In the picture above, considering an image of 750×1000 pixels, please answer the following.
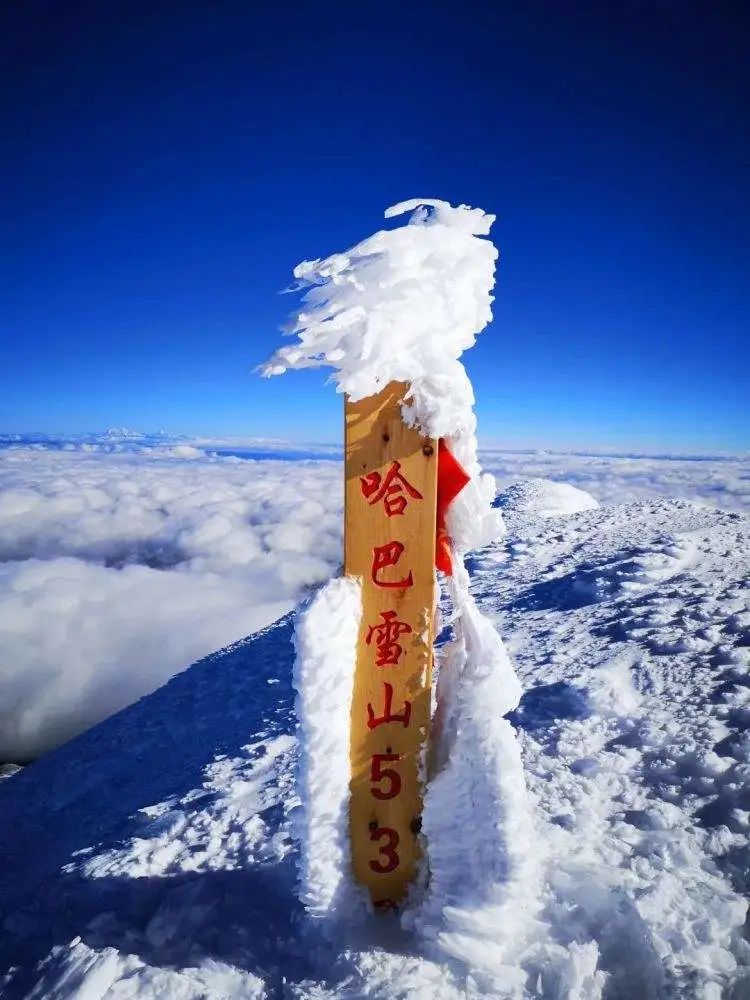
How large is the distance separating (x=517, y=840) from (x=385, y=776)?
60 centimetres

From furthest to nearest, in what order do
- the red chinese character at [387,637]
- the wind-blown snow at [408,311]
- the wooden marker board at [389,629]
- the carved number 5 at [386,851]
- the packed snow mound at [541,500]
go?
the packed snow mound at [541,500] < the carved number 5 at [386,851] < the red chinese character at [387,637] < the wooden marker board at [389,629] < the wind-blown snow at [408,311]

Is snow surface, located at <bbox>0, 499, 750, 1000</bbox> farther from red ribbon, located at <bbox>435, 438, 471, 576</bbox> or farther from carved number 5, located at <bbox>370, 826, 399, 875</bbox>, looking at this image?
red ribbon, located at <bbox>435, 438, 471, 576</bbox>

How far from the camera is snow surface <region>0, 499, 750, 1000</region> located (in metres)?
2.08

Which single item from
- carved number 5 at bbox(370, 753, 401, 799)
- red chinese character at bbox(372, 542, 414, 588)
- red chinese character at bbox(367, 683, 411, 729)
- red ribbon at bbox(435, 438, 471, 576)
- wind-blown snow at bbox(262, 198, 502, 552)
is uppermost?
wind-blown snow at bbox(262, 198, 502, 552)

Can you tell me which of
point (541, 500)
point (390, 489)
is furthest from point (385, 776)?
point (541, 500)

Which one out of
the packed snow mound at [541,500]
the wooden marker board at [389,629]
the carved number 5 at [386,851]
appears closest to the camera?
the wooden marker board at [389,629]

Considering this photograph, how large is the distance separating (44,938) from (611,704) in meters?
3.85

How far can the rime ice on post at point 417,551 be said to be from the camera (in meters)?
1.87

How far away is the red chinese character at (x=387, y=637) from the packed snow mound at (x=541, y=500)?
316 inches

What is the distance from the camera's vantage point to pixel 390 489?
2031 millimetres

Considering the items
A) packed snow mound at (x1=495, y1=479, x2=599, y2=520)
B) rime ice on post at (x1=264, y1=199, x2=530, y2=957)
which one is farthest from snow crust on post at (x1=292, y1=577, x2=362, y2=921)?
packed snow mound at (x1=495, y1=479, x2=599, y2=520)

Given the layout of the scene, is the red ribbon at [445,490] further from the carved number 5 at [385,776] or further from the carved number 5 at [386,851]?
the carved number 5 at [386,851]

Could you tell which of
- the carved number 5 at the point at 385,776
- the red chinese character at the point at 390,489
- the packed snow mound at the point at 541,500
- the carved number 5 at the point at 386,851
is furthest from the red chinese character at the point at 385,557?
the packed snow mound at the point at 541,500

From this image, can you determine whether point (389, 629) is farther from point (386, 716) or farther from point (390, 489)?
Answer: point (390, 489)
